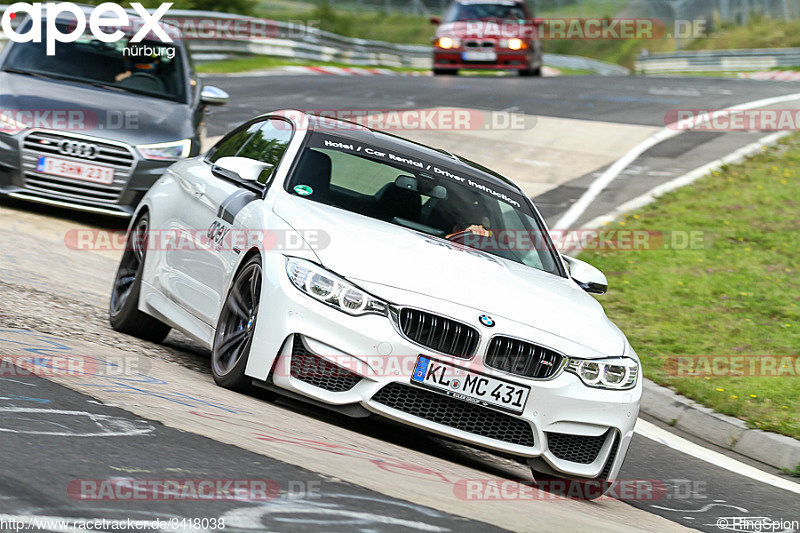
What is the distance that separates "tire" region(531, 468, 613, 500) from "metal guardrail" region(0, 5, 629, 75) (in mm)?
19283

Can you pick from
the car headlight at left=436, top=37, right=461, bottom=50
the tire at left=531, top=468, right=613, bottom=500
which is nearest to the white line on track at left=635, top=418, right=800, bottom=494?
the tire at left=531, top=468, right=613, bottom=500

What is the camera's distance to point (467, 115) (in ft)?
73.1

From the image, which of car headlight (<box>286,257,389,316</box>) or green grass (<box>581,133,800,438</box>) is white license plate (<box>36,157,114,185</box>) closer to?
green grass (<box>581,133,800,438</box>)

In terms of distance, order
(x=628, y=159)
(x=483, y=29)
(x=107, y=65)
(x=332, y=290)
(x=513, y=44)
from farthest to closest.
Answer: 1. (x=513, y=44)
2. (x=483, y=29)
3. (x=628, y=159)
4. (x=107, y=65)
5. (x=332, y=290)

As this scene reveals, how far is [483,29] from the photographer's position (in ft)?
103

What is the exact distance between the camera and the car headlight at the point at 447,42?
31.6 metres

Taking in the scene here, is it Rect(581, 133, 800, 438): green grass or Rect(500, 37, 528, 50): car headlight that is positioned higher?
Rect(500, 37, 528, 50): car headlight

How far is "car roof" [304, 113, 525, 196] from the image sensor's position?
7656 mm

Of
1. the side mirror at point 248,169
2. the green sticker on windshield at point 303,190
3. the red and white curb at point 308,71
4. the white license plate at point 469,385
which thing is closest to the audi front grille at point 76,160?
the side mirror at point 248,169

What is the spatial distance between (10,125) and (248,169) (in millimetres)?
5348
